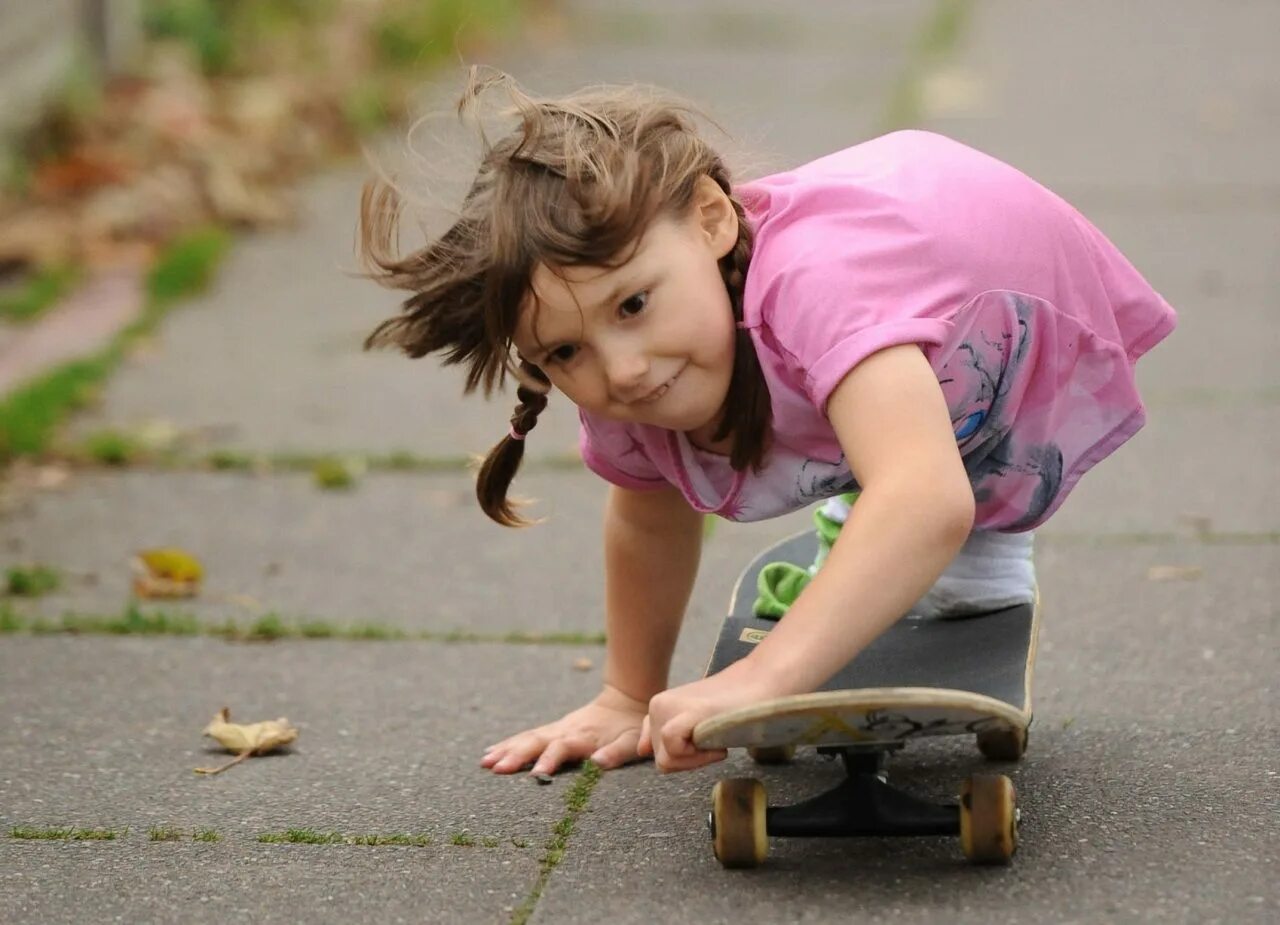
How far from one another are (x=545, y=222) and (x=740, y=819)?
0.73 m

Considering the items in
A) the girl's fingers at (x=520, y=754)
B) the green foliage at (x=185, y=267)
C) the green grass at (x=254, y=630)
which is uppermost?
the girl's fingers at (x=520, y=754)

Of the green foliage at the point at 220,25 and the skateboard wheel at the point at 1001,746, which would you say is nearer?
the skateboard wheel at the point at 1001,746

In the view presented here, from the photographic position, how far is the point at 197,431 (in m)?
4.48

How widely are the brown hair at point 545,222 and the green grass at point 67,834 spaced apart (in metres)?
0.73

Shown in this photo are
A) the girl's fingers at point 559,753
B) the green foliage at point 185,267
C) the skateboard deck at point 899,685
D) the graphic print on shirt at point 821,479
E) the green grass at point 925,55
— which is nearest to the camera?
the skateboard deck at point 899,685

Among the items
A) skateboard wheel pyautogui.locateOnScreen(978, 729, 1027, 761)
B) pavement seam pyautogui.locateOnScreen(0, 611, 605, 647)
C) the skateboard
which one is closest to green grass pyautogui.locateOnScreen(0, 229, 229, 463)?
pavement seam pyautogui.locateOnScreen(0, 611, 605, 647)

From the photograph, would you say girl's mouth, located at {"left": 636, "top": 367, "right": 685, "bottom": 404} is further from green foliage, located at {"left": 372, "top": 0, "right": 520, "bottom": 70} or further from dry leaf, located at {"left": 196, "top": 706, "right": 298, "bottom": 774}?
green foliage, located at {"left": 372, "top": 0, "right": 520, "bottom": 70}

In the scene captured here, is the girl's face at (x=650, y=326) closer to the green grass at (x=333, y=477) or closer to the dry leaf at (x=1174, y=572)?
the dry leaf at (x=1174, y=572)

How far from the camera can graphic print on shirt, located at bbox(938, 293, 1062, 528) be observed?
2318 millimetres

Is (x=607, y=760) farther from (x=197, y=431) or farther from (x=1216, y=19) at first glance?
(x=1216, y=19)

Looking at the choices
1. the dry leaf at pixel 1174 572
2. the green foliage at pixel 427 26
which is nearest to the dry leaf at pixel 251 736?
the dry leaf at pixel 1174 572

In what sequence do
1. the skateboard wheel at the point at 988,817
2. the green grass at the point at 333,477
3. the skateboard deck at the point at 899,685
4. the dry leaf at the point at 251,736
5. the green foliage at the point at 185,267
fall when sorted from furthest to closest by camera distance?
the green foliage at the point at 185,267, the green grass at the point at 333,477, the dry leaf at the point at 251,736, the skateboard wheel at the point at 988,817, the skateboard deck at the point at 899,685

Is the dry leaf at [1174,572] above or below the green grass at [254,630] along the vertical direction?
above

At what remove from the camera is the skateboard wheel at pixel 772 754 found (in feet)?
8.65
